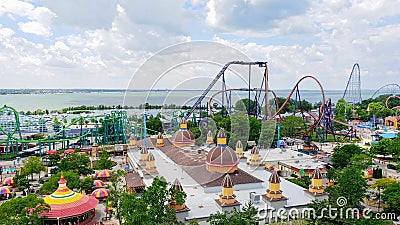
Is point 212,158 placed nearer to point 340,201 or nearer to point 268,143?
point 340,201

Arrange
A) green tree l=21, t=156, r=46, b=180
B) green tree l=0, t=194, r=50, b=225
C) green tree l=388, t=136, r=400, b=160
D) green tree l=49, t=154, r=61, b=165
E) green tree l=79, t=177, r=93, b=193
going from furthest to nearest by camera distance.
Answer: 1. green tree l=49, t=154, r=61, b=165
2. green tree l=388, t=136, r=400, b=160
3. green tree l=21, t=156, r=46, b=180
4. green tree l=79, t=177, r=93, b=193
5. green tree l=0, t=194, r=50, b=225

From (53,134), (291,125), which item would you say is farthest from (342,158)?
(53,134)

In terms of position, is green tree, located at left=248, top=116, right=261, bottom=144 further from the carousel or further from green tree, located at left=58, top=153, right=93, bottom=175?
the carousel

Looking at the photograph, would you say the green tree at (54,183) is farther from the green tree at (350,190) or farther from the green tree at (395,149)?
the green tree at (395,149)

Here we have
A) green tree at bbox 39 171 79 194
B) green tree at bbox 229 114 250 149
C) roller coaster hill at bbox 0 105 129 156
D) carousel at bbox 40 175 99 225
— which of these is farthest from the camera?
roller coaster hill at bbox 0 105 129 156

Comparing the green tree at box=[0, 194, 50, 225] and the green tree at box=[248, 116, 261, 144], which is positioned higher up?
the green tree at box=[248, 116, 261, 144]

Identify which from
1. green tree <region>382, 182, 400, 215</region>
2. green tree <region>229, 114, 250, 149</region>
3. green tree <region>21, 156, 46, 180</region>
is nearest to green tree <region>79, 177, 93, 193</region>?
green tree <region>21, 156, 46, 180</region>

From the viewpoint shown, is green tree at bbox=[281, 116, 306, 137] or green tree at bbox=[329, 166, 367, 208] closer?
green tree at bbox=[329, 166, 367, 208]
